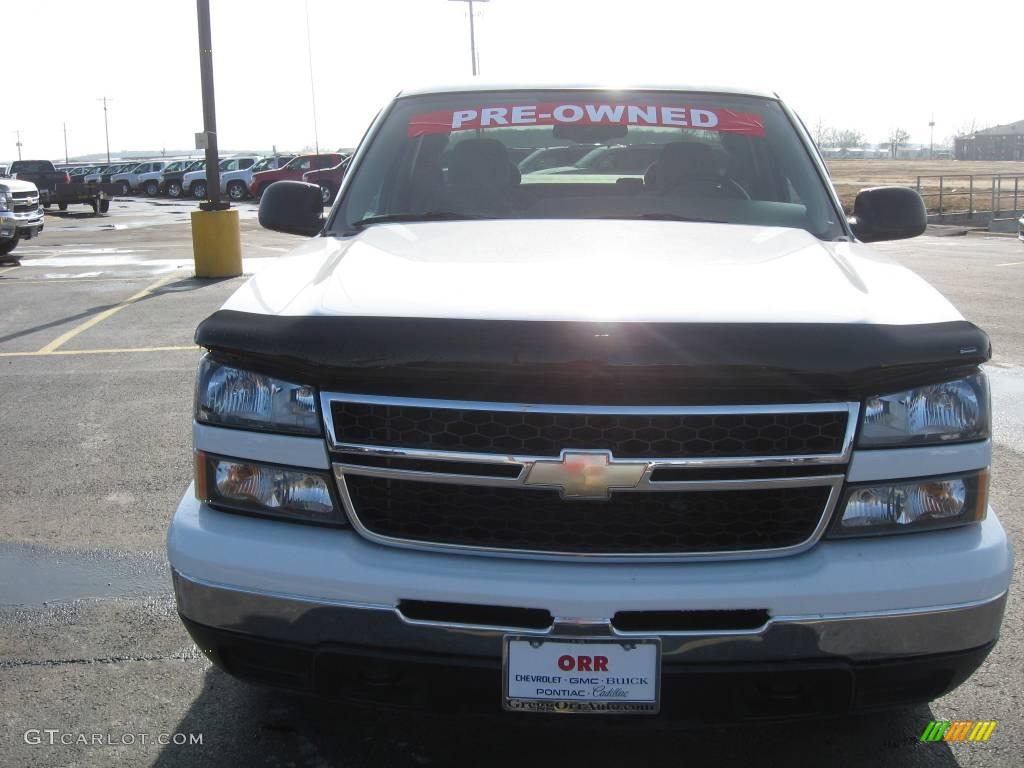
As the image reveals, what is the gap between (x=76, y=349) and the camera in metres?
8.71

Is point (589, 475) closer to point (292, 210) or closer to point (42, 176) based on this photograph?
point (292, 210)

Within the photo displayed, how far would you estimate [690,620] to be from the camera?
7.11 feet

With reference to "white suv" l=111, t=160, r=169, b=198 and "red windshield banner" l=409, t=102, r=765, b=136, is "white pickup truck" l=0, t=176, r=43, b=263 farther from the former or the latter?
"white suv" l=111, t=160, r=169, b=198

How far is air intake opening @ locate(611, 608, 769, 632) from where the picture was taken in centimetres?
216

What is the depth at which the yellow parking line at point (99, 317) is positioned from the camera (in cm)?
897

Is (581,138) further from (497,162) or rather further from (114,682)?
(114,682)

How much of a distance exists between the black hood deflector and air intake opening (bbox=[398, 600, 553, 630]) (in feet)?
1.39

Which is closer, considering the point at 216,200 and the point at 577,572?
the point at 577,572

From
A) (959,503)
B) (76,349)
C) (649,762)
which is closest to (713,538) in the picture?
(959,503)

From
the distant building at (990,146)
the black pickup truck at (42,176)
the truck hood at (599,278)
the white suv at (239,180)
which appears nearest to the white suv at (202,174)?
the white suv at (239,180)

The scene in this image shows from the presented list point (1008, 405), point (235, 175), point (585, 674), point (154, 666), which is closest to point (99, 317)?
point (154, 666)

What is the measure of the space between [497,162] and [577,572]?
6.37 ft

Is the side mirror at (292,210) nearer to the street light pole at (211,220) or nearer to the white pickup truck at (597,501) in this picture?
the white pickup truck at (597,501)

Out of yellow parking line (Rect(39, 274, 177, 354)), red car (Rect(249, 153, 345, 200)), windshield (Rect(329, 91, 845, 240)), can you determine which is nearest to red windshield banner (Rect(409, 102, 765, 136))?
windshield (Rect(329, 91, 845, 240))
